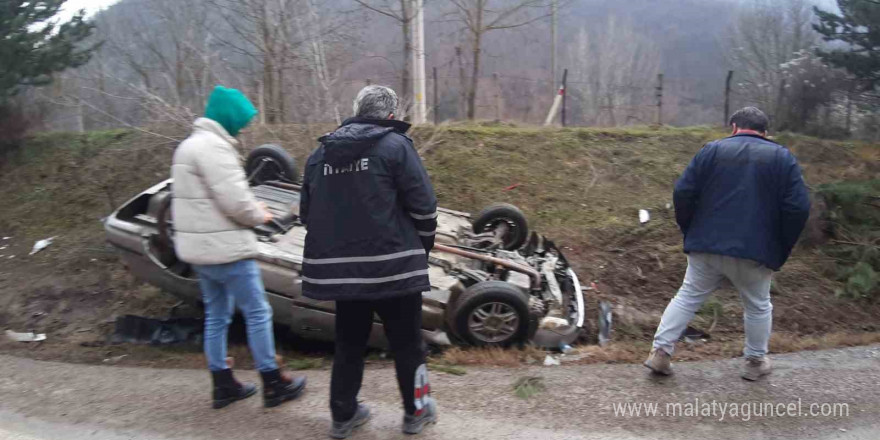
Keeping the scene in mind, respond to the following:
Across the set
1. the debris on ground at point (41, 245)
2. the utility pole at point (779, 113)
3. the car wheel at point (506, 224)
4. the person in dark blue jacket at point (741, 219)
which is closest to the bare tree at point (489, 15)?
the utility pole at point (779, 113)

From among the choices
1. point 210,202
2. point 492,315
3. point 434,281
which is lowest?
point 492,315

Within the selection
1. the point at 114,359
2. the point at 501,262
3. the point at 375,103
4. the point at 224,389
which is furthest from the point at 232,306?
the point at 501,262

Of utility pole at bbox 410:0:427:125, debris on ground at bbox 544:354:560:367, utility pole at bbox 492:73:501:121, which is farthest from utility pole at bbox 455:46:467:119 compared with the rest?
debris on ground at bbox 544:354:560:367

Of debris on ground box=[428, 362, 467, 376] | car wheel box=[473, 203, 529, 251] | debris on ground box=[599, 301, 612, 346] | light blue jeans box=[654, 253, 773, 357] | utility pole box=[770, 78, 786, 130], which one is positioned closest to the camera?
light blue jeans box=[654, 253, 773, 357]

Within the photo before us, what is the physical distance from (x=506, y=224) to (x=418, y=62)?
19.5 ft

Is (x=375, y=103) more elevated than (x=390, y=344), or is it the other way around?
(x=375, y=103)

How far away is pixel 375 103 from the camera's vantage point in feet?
11.2

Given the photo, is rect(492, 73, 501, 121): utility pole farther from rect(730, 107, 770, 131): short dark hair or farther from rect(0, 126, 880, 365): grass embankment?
rect(730, 107, 770, 131): short dark hair

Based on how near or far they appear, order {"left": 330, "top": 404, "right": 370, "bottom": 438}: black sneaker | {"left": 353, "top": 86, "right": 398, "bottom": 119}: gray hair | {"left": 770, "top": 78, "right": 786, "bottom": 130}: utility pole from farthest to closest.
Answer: {"left": 770, "top": 78, "right": 786, "bottom": 130}: utility pole < {"left": 330, "top": 404, "right": 370, "bottom": 438}: black sneaker < {"left": 353, "top": 86, "right": 398, "bottom": 119}: gray hair

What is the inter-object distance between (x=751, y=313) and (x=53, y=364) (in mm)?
5099

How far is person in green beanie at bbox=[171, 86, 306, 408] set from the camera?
12.0ft

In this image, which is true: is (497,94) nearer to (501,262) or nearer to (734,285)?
(501,262)

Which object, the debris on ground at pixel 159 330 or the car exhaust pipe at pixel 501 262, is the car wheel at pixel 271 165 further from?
the car exhaust pipe at pixel 501 262

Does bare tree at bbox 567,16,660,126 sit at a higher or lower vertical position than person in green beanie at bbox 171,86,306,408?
higher
